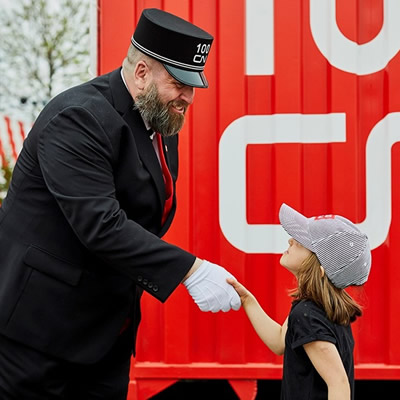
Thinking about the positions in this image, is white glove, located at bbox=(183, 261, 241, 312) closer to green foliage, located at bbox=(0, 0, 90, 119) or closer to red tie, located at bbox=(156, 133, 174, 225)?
red tie, located at bbox=(156, 133, 174, 225)

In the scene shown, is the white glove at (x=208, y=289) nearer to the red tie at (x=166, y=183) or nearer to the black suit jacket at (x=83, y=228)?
the black suit jacket at (x=83, y=228)

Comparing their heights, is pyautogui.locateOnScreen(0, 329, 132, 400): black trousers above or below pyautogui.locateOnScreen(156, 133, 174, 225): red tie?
below

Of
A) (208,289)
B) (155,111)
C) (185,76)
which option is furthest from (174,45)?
(208,289)

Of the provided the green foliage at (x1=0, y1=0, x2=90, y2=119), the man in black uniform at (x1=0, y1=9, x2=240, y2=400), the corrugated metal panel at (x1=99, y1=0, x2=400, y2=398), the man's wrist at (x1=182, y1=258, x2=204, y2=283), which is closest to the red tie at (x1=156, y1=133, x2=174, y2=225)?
the man in black uniform at (x1=0, y1=9, x2=240, y2=400)

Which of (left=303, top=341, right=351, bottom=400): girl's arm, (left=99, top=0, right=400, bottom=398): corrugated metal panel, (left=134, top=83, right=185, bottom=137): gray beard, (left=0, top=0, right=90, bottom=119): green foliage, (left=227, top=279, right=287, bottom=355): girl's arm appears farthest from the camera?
(left=0, top=0, right=90, bottom=119): green foliage

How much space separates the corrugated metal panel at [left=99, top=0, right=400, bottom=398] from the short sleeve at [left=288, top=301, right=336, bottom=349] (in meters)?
0.77

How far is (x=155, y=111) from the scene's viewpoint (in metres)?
1.88

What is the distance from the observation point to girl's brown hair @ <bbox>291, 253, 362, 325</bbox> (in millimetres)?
1770

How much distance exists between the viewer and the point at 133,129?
189 centimetres

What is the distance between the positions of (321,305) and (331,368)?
0.18 meters

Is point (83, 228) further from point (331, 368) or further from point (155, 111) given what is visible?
point (331, 368)

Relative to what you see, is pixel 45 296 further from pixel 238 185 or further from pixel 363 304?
pixel 363 304

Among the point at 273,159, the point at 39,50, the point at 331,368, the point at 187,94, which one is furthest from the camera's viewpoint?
the point at 39,50

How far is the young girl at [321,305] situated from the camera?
67.1 inches
